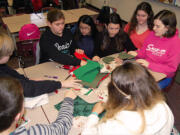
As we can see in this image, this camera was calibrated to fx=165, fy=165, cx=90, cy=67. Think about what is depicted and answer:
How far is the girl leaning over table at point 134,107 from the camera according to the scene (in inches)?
37.5

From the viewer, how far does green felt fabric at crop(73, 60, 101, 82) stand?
5.53ft

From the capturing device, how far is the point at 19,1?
5.22 meters

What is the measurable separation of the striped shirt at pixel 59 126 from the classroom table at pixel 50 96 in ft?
0.24

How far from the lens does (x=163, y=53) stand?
6.57 ft

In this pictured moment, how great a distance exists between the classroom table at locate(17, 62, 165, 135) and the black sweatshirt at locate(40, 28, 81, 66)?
116mm

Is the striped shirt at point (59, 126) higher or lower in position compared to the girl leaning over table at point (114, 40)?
lower

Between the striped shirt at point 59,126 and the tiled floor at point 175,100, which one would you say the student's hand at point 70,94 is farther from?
the tiled floor at point 175,100

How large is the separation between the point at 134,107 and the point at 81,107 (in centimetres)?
54

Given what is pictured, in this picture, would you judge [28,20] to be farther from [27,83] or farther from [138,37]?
[27,83]

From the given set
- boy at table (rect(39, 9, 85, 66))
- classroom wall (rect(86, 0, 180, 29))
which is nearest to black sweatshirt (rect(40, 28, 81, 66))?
boy at table (rect(39, 9, 85, 66))

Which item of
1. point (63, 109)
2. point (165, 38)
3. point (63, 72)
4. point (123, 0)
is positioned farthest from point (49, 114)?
point (123, 0)

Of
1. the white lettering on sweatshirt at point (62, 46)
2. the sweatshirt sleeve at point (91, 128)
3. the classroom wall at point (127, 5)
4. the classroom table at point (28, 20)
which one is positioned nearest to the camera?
the sweatshirt sleeve at point (91, 128)

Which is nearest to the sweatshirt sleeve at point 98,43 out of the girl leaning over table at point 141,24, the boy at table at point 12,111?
the girl leaning over table at point 141,24

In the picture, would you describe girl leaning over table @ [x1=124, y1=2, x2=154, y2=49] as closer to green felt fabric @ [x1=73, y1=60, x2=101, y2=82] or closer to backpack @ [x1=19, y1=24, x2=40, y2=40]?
green felt fabric @ [x1=73, y1=60, x2=101, y2=82]
